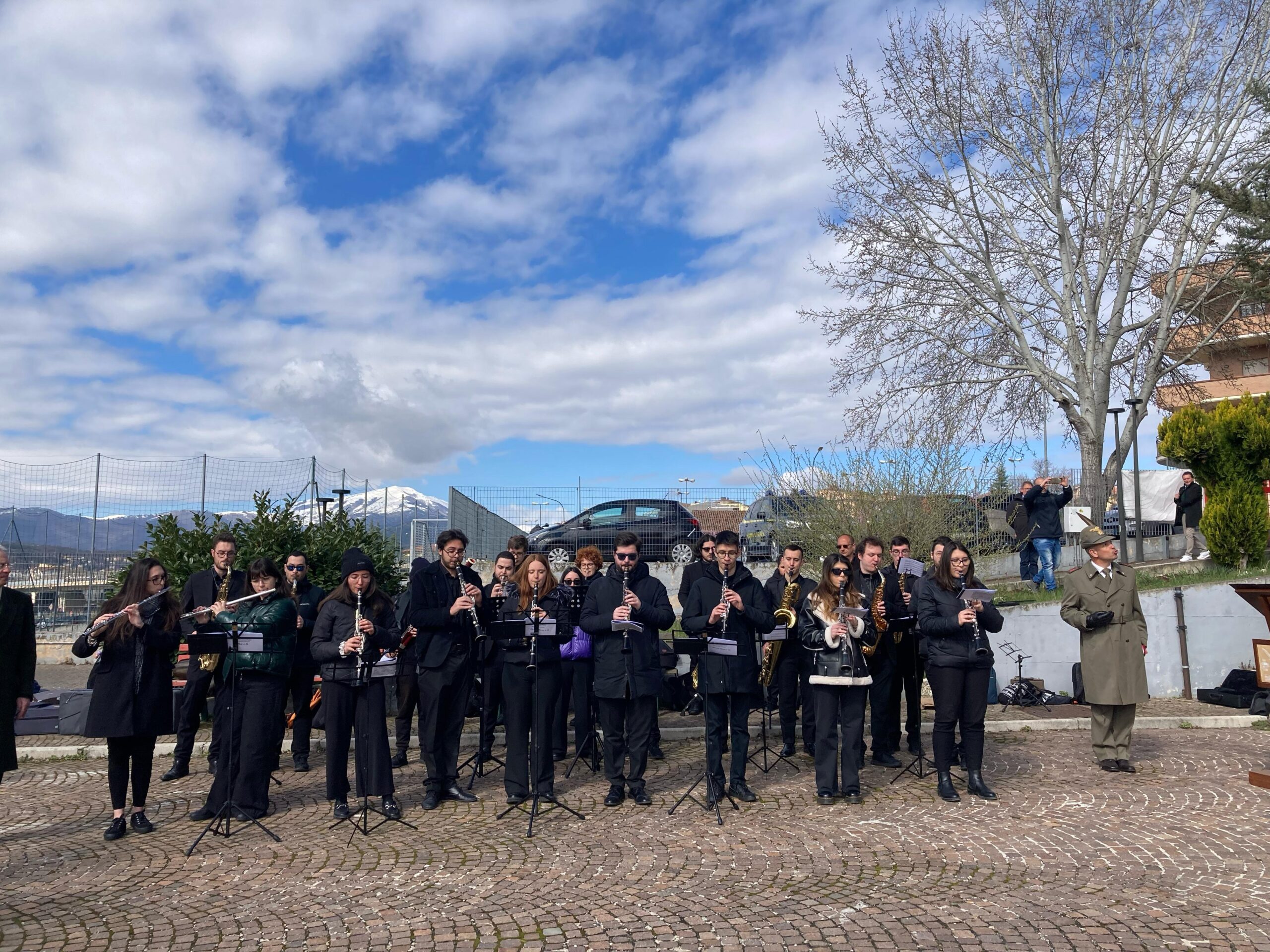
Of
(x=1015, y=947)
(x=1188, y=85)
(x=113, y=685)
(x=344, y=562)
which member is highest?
(x=1188, y=85)

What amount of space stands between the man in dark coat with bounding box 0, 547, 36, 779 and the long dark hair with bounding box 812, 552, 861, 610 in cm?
541

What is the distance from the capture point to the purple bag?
821cm

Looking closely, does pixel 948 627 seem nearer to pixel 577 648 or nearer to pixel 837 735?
pixel 837 735

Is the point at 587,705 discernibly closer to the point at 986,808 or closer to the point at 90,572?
the point at 986,808

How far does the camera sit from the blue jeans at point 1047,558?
14.9m

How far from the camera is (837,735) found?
6.99 m

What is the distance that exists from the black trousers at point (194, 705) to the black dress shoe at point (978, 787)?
600cm

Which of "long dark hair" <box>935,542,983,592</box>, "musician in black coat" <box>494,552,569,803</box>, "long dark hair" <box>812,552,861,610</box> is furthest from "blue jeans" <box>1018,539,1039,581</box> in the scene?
"musician in black coat" <box>494,552,569,803</box>

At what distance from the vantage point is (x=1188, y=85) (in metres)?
20.5

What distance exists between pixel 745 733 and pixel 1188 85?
67.0ft

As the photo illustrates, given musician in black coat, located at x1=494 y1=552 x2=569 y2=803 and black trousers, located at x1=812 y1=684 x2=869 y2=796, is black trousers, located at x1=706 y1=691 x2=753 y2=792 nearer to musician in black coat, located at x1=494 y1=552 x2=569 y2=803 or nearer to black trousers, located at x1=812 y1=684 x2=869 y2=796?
black trousers, located at x1=812 y1=684 x2=869 y2=796

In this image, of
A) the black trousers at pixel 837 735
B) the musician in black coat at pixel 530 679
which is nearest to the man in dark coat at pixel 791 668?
the black trousers at pixel 837 735

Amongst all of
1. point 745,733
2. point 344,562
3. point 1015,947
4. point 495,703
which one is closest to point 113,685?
point 344,562

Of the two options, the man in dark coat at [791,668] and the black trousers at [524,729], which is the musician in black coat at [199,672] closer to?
the black trousers at [524,729]
